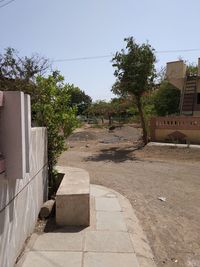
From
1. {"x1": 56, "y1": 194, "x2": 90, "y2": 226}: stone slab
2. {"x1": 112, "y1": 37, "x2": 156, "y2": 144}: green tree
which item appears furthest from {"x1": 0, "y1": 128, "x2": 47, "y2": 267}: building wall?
{"x1": 112, "y1": 37, "x2": 156, "y2": 144}: green tree

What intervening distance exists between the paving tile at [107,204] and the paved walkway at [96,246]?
0.76 feet

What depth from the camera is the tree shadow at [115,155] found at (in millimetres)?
14141

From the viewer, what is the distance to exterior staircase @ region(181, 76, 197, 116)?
2406 cm

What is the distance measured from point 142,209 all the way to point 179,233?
4.53ft

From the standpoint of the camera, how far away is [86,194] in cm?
572

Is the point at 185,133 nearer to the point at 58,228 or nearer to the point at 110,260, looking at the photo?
the point at 58,228

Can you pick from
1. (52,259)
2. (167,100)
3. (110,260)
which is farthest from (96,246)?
(167,100)

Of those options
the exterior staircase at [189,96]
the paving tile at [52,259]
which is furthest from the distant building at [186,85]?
the paving tile at [52,259]

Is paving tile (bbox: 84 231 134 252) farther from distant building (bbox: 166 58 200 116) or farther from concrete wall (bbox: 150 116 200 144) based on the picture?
distant building (bbox: 166 58 200 116)

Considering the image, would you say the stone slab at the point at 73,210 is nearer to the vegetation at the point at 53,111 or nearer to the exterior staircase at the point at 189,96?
the vegetation at the point at 53,111

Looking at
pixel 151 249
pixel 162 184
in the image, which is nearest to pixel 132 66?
pixel 162 184

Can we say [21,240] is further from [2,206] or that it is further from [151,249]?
[151,249]

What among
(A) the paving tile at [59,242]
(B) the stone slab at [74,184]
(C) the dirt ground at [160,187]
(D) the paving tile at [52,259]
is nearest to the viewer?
(D) the paving tile at [52,259]

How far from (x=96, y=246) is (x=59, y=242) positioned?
53 centimetres
